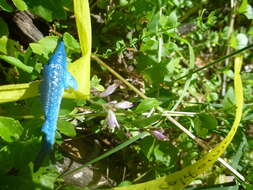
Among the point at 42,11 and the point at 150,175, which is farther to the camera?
the point at 150,175

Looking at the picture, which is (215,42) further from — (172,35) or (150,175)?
(150,175)

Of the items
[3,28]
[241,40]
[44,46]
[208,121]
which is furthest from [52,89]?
[241,40]

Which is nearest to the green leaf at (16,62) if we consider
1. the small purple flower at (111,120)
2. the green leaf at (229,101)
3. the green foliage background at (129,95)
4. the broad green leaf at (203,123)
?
the green foliage background at (129,95)

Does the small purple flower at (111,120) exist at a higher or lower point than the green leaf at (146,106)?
lower

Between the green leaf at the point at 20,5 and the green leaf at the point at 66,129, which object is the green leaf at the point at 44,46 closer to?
the green leaf at the point at 20,5

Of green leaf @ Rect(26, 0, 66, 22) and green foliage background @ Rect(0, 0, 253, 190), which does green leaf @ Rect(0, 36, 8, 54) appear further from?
green leaf @ Rect(26, 0, 66, 22)

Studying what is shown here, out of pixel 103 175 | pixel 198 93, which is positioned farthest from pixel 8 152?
pixel 198 93

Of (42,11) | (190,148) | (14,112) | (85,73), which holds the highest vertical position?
(42,11)

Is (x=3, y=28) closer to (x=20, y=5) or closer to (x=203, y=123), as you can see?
(x=20, y=5)
